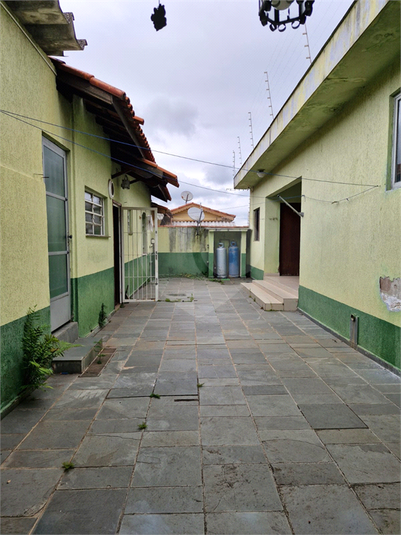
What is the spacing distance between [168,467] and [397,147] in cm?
396

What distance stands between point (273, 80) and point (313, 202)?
3.08m

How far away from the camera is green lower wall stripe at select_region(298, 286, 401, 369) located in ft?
12.5

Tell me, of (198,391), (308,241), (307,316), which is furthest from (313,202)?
(198,391)

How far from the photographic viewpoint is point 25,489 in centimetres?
202

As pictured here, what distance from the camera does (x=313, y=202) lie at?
20.7 feet

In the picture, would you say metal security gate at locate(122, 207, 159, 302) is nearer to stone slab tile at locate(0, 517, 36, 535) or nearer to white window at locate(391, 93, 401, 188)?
white window at locate(391, 93, 401, 188)

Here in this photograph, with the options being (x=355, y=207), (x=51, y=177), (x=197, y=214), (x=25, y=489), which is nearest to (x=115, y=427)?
(x=25, y=489)

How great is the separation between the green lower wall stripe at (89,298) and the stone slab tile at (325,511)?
12.1 ft

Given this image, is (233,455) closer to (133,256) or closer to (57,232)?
(57,232)

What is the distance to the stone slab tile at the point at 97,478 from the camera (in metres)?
2.05

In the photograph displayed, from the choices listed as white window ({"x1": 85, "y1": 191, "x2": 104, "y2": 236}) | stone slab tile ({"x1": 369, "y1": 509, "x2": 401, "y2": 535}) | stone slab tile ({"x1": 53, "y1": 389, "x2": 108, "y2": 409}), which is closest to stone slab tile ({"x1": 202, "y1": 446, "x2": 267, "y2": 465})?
stone slab tile ({"x1": 369, "y1": 509, "x2": 401, "y2": 535})

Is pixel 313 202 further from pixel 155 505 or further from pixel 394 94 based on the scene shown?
pixel 155 505

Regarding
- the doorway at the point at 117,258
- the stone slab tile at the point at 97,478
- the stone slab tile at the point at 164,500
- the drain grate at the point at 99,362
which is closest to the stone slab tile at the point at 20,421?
the stone slab tile at the point at 97,478

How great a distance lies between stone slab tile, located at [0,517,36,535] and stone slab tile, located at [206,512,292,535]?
921 millimetres
